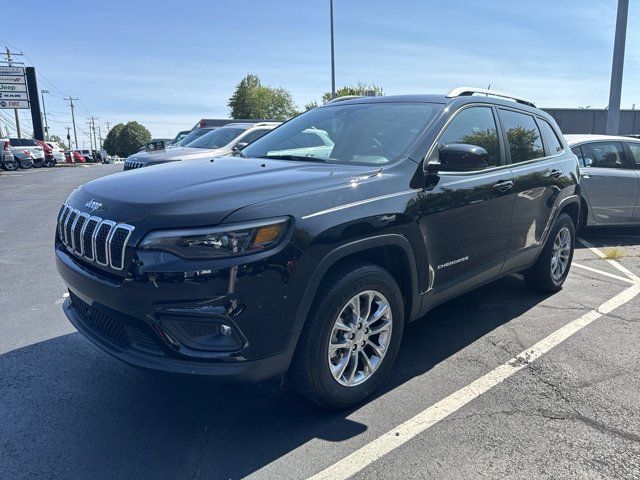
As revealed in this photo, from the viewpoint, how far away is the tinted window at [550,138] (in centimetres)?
493

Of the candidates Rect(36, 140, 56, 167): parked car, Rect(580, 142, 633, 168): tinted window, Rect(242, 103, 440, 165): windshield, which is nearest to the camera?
Rect(242, 103, 440, 165): windshield

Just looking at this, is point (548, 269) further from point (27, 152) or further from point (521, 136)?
point (27, 152)

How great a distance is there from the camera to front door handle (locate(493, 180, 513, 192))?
3930 mm

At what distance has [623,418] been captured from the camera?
2.98 meters

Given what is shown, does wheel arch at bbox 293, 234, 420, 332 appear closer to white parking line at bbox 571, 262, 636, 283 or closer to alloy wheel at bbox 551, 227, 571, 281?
alloy wheel at bbox 551, 227, 571, 281

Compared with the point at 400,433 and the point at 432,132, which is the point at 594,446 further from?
the point at 432,132

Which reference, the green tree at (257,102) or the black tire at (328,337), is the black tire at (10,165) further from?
the green tree at (257,102)

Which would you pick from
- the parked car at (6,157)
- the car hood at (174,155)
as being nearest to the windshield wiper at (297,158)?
the car hood at (174,155)

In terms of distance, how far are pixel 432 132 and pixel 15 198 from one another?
1227 centimetres

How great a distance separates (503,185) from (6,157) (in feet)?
93.8

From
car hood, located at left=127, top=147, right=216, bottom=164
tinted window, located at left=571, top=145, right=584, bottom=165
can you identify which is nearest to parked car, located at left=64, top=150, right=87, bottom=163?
car hood, located at left=127, top=147, right=216, bottom=164

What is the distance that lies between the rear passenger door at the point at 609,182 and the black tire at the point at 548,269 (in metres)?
2.63

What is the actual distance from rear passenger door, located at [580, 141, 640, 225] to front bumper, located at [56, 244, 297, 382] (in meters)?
6.43

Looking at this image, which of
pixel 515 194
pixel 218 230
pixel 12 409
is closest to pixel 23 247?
pixel 12 409
